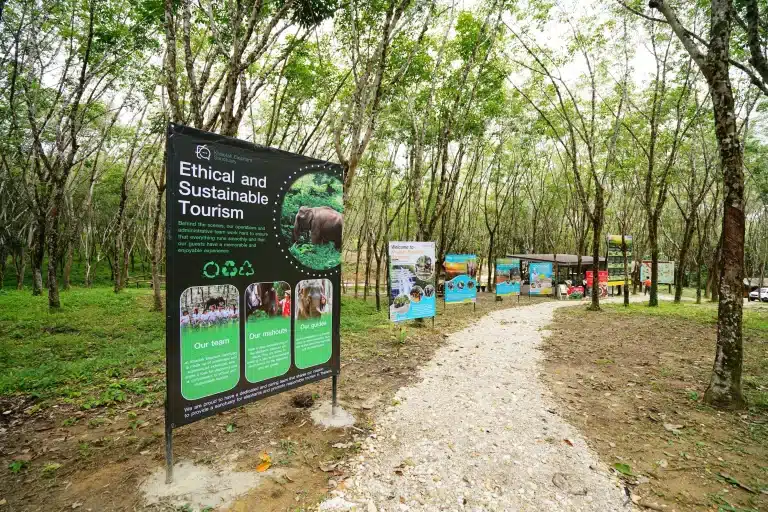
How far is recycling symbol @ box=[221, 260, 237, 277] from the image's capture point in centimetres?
292

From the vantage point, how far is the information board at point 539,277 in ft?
64.0

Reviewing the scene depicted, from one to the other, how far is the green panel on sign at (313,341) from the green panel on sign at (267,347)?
0.44 feet

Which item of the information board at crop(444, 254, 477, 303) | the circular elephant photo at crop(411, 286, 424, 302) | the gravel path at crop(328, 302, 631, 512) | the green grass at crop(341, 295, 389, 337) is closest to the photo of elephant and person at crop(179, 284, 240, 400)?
the gravel path at crop(328, 302, 631, 512)

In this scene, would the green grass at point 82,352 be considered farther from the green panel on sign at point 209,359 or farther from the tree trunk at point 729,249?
the tree trunk at point 729,249

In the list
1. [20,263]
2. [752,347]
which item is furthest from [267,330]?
[20,263]

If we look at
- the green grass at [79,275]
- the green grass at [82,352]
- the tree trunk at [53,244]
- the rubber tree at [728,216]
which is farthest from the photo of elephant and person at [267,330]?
the green grass at [79,275]

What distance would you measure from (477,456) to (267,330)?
93.5 inches

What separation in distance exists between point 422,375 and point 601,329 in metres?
7.15

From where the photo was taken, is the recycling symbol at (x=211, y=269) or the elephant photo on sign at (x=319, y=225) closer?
the recycling symbol at (x=211, y=269)

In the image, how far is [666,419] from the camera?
418 centimetres

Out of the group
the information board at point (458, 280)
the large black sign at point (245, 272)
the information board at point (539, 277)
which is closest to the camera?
the large black sign at point (245, 272)

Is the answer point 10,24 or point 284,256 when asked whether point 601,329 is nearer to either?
point 284,256

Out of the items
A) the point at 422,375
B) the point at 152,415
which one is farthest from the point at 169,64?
the point at 422,375

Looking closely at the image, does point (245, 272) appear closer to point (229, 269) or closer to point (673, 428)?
point (229, 269)
